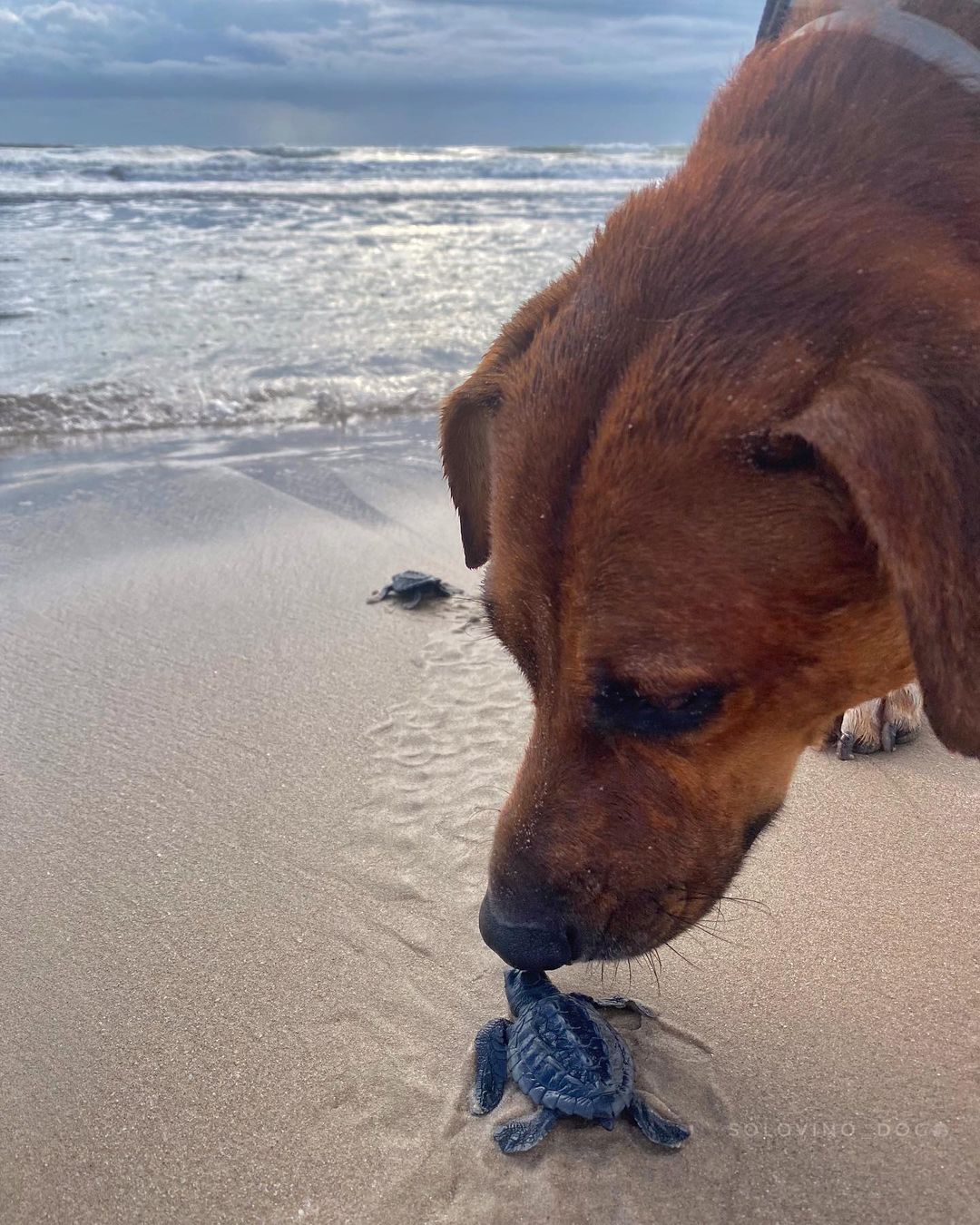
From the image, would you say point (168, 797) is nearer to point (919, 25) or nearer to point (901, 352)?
point (901, 352)

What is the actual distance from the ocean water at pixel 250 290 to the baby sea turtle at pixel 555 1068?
234cm

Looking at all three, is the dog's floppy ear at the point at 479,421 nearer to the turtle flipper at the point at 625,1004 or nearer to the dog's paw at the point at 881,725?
the turtle flipper at the point at 625,1004

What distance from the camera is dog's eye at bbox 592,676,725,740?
6.32ft

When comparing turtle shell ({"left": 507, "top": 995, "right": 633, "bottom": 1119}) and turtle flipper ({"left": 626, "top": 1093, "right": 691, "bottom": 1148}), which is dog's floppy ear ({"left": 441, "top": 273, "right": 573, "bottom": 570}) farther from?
turtle flipper ({"left": 626, "top": 1093, "right": 691, "bottom": 1148})

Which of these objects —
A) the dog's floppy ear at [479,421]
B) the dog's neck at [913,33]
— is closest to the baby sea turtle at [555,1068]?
the dog's floppy ear at [479,421]

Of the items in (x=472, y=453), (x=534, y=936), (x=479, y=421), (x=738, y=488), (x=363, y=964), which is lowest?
(x=363, y=964)

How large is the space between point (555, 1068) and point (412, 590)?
299cm

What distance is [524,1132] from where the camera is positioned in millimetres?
2236

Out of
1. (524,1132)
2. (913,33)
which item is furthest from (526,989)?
(913,33)

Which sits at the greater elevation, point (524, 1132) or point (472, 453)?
point (472, 453)

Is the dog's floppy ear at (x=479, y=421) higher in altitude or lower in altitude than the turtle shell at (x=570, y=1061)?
higher

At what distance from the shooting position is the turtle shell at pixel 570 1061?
2.22 m

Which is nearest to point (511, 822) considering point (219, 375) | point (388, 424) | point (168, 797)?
point (168, 797)

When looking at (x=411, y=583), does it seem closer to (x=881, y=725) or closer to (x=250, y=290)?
(x=881, y=725)
